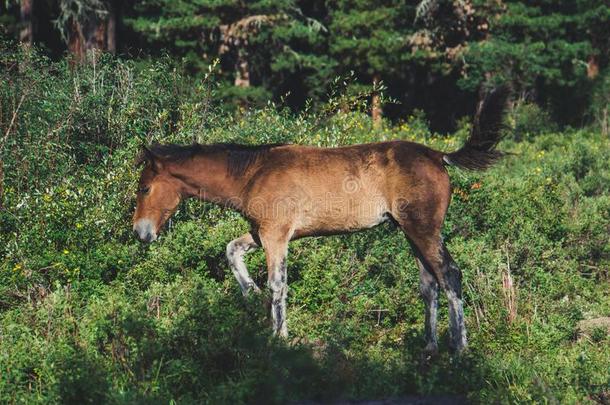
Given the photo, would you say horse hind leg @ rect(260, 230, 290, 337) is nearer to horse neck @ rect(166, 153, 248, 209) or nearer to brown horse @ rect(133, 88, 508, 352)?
brown horse @ rect(133, 88, 508, 352)

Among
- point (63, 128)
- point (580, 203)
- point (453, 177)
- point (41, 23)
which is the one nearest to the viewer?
point (63, 128)

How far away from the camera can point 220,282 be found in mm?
11586

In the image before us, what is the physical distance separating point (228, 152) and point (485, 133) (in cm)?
271

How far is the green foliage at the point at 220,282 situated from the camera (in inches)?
315

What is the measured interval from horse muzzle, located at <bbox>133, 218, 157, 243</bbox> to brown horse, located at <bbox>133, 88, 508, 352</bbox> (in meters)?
0.01

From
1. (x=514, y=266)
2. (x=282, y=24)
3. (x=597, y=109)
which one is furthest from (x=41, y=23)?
(x=514, y=266)

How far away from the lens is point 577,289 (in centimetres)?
1184

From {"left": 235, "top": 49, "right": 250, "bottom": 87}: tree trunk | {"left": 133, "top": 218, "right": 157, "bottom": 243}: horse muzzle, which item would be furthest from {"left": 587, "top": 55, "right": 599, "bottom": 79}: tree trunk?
{"left": 133, "top": 218, "right": 157, "bottom": 243}: horse muzzle

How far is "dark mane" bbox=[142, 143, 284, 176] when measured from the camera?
10.1 meters

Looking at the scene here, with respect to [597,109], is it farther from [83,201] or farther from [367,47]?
[83,201]

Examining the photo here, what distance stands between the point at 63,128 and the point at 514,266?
6.13 metres

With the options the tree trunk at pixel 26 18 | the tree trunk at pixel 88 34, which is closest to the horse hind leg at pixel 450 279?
the tree trunk at pixel 88 34

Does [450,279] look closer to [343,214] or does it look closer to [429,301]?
[429,301]

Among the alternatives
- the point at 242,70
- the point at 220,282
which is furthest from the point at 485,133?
the point at 242,70
